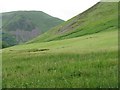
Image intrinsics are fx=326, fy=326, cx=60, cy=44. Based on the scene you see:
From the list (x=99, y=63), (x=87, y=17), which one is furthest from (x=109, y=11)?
(x=99, y=63)

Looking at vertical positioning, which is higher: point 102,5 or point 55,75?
point 102,5

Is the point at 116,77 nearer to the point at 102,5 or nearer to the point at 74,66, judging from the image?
the point at 74,66

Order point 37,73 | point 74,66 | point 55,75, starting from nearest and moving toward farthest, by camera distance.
A: point 55,75
point 37,73
point 74,66

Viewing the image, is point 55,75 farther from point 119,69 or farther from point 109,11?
point 109,11

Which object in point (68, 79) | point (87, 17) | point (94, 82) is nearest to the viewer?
point (94, 82)

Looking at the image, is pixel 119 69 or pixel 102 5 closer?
pixel 119 69

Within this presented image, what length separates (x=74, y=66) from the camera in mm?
20125

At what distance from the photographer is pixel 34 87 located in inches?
582

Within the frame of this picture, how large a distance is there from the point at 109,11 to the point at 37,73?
147 metres

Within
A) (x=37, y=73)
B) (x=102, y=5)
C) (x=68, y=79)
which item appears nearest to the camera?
(x=68, y=79)

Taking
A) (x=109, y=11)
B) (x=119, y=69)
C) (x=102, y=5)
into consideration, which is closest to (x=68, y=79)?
(x=119, y=69)

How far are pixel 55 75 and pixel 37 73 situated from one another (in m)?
1.83

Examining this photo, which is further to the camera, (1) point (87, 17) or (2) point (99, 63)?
(1) point (87, 17)

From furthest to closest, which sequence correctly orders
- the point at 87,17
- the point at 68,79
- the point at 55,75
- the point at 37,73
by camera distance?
the point at 87,17 < the point at 37,73 < the point at 55,75 < the point at 68,79
